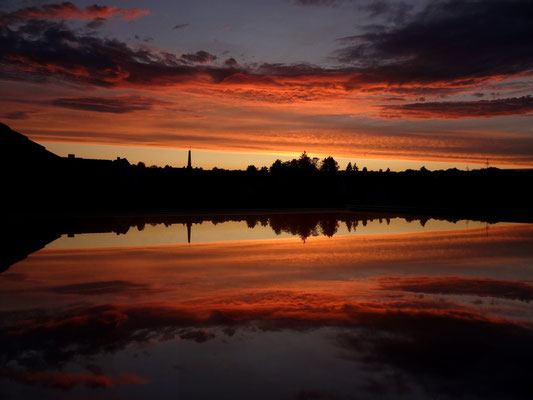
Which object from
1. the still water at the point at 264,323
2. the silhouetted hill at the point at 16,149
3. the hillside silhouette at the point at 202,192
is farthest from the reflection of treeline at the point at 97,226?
the silhouetted hill at the point at 16,149

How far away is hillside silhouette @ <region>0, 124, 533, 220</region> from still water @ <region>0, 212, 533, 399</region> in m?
17.2

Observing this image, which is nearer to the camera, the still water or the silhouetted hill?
the still water

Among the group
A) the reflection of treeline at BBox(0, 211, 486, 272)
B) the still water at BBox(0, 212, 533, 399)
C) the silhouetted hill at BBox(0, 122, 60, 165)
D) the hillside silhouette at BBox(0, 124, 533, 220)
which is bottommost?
the still water at BBox(0, 212, 533, 399)

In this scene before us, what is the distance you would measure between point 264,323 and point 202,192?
30896mm

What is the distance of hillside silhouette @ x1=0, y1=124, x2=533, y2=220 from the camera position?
30.0 meters

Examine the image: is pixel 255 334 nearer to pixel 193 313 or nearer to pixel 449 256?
pixel 193 313

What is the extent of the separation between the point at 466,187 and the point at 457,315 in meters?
40.3

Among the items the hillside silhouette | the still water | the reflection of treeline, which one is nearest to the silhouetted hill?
the hillside silhouette

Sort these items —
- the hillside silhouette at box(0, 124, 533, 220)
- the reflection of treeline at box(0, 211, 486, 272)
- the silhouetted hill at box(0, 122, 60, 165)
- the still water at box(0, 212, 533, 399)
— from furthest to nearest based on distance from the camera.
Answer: the silhouetted hill at box(0, 122, 60, 165), the hillside silhouette at box(0, 124, 533, 220), the reflection of treeline at box(0, 211, 486, 272), the still water at box(0, 212, 533, 399)

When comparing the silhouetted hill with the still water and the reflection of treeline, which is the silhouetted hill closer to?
the reflection of treeline

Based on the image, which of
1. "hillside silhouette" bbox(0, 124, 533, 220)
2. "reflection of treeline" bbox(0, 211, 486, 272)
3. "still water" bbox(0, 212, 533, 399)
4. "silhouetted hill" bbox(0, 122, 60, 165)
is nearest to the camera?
"still water" bbox(0, 212, 533, 399)

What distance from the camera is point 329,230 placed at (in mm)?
20094

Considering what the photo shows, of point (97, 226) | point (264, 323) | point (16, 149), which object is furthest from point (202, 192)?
point (264, 323)

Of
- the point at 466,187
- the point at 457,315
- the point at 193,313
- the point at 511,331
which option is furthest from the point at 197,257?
the point at 466,187
